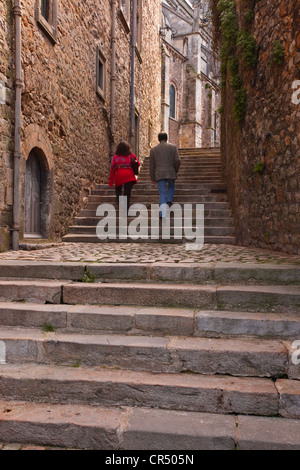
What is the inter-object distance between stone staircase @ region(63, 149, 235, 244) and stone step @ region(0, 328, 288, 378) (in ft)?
12.5

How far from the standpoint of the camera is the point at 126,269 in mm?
4129

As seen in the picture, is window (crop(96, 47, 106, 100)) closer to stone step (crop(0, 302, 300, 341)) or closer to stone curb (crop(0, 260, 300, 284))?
stone curb (crop(0, 260, 300, 284))

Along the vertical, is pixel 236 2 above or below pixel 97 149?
above

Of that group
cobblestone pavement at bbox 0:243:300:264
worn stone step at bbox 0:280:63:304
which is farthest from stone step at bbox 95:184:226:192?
worn stone step at bbox 0:280:63:304

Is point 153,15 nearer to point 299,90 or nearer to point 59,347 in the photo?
point 299,90

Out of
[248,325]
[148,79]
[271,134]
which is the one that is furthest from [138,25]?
[248,325]

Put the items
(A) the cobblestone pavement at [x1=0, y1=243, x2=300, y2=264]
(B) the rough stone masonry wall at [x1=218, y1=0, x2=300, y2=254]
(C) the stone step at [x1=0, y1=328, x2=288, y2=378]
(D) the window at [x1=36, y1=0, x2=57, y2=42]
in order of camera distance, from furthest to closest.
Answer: (D) the window at [x1=36, y1=0, x2=57, y2=42] < (B) the rough stone masonry wall at [x1=218, y1=0, x2=300, y2=254] < (A) the cobblestone pavement at [x1=0, y1=243, x2=300, y2=264] < (C) the stone step at [x1=0, y1=328, x2=288, y2=378]

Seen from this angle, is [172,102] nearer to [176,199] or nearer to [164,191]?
[176,199]

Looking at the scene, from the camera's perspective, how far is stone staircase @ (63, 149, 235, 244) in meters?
7.28

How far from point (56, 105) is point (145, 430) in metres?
6.26

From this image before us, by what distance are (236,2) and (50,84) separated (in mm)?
3392

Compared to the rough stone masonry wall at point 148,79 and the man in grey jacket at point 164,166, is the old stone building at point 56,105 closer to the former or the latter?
the man in grey jacket at point 164,166

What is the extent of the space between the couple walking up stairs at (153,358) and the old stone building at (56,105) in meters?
2.48
